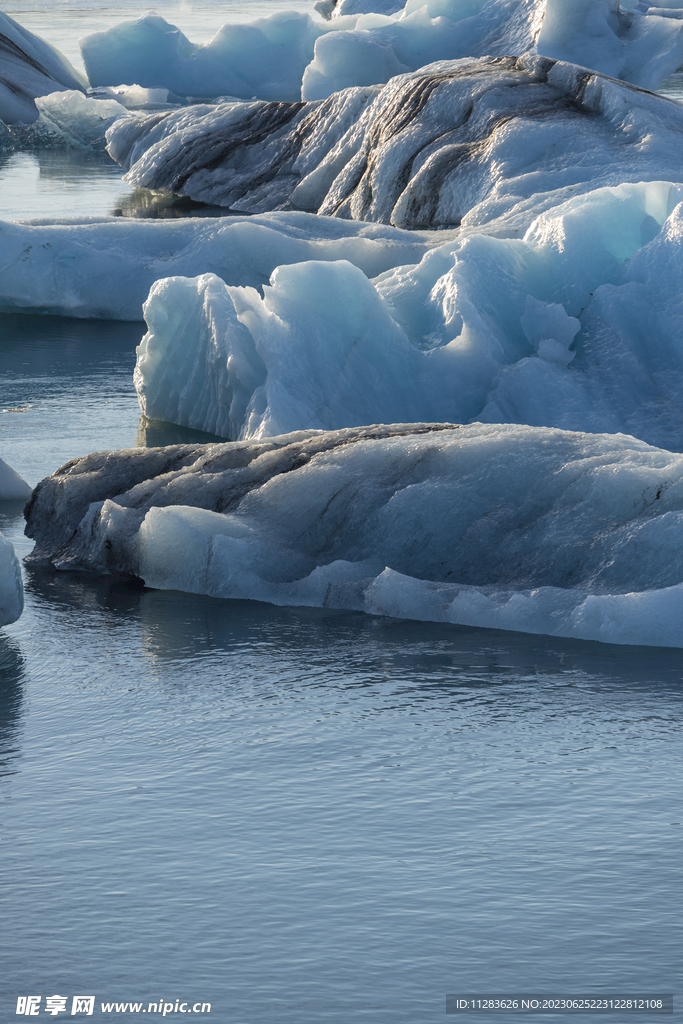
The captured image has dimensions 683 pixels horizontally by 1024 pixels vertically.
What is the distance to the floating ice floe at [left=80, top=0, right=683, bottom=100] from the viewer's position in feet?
60.2

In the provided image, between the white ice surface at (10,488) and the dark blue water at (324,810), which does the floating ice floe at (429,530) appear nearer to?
the dark blue water at (324,810)

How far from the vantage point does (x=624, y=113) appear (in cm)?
1245

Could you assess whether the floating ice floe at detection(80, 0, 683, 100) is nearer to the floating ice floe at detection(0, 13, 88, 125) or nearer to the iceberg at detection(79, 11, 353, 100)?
the iceberg at detection(79, 11, 353, 100)

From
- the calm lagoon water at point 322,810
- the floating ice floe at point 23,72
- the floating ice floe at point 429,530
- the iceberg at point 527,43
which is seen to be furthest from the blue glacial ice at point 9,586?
the floating ice floe at point 23,72

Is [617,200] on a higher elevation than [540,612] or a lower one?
higher

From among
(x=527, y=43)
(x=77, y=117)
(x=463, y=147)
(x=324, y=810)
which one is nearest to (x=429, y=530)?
(x=324, y=810)

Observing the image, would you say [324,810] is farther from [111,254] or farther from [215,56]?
[215,56]

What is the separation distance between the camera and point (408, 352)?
8438 mm

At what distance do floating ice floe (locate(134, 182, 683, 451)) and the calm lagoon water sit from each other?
2768 mm

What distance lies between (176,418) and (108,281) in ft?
11.4

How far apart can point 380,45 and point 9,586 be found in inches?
605

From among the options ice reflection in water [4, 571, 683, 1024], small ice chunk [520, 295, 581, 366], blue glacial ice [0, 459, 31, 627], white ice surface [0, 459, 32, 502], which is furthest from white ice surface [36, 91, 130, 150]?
ice reflection in water [4, 571, 683, 1024]

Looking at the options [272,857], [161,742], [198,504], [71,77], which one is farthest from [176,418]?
[71,77]

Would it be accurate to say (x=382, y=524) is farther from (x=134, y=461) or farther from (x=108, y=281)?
(x=108, y=281)
